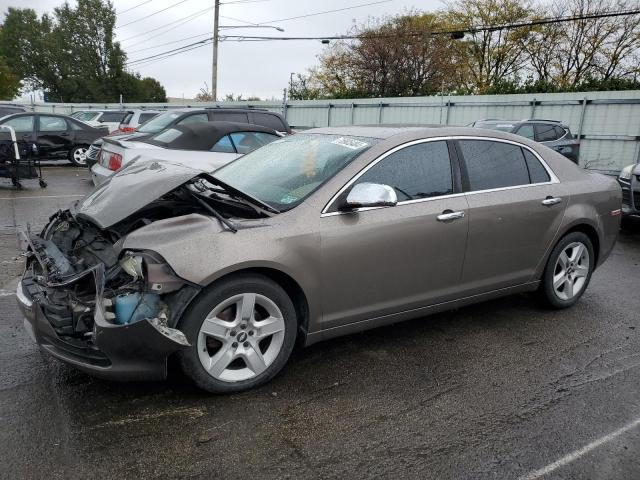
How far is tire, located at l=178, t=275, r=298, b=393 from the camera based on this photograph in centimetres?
300

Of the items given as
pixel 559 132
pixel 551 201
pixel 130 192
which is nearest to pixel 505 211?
pixel 551 201

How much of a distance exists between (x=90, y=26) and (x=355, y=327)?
76.7 meters

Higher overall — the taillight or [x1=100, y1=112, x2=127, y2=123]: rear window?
[x1=100, y1=112, x2=127, y2=123]: rear window

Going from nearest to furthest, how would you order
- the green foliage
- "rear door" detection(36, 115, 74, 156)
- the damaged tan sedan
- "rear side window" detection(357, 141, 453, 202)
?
1. the damaged tan sedan
2. "rear side window" detection(357, 141, 453, 202)
3. "rear door" detection(36, 115, 74, 156)
4. the green foliage

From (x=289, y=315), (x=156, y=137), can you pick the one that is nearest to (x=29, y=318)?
(x=289, y=315)

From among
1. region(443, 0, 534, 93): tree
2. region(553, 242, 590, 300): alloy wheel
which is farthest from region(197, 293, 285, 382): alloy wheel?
region(443, 0, 534, 93): tree

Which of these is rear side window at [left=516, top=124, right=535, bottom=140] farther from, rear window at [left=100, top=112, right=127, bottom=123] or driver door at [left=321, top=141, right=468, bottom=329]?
rear window at [left=100, top=112, right=127, bottom=123]

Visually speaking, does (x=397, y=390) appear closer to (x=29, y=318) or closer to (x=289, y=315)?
(x=289, y=315)

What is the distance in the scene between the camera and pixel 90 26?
6888 centimetres

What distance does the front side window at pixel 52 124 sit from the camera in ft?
48.9

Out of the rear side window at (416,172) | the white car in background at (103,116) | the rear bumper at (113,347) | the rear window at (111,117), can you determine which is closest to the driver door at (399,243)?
the rear side window at (416,172)

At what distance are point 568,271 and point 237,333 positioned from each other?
10.4 feet

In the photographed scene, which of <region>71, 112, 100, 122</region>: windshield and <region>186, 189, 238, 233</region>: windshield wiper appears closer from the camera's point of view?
<region>186, 189, 238, 233</region>: windshield wiper

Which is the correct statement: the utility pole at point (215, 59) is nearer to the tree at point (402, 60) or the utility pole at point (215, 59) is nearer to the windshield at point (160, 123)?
the tree at point (402, 60)
